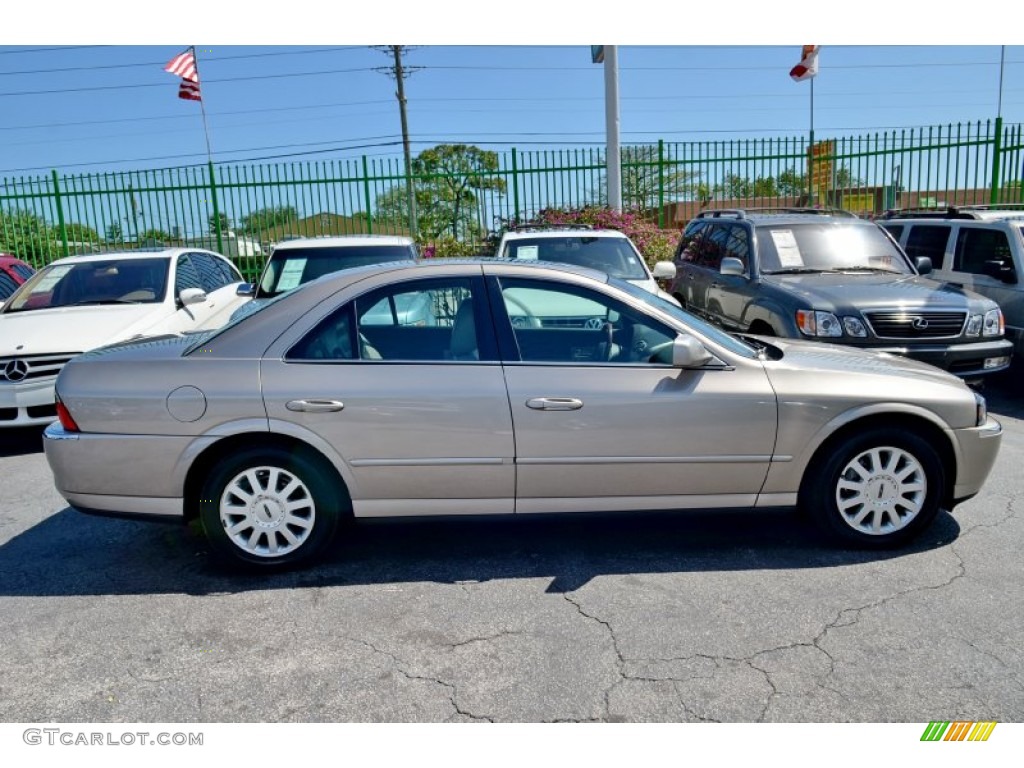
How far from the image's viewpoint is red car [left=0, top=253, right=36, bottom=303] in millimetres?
9917

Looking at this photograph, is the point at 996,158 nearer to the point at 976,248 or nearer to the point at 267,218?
the point at 976,248

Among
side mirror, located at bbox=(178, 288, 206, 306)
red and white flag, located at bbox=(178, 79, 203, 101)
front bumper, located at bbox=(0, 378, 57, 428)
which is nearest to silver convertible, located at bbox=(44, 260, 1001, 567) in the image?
front bumper, located at bbox=(0, 378, 57, 428)

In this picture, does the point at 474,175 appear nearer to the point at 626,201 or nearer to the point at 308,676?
the point at 626,201

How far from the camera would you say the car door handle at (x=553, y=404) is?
3758 mm

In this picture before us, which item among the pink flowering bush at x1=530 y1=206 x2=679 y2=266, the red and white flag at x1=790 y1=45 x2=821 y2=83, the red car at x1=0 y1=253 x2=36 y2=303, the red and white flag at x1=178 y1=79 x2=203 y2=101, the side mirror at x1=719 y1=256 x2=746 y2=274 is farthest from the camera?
the red and white flag at x1=178 y1=79 x2=203 y2=101

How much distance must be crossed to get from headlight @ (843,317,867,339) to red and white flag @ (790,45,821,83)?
11833mm

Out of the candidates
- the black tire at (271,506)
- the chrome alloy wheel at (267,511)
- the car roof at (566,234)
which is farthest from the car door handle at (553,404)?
the car roof at (566,234)

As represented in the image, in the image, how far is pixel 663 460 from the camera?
3.86 metres

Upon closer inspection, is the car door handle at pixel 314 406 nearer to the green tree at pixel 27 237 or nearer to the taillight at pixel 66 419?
the taillight at pixel 66 419

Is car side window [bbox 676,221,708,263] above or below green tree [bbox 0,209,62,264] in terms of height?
below

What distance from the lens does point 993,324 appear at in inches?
270

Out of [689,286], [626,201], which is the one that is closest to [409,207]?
[626,201]

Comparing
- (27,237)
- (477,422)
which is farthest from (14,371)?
(27,237)
